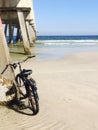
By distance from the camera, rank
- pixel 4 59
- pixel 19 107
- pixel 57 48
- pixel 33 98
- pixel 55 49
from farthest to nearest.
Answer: pixel 57 48 → pixel 55 49 → pixel 4 59 → pixel 19 107 → pixel 33 98

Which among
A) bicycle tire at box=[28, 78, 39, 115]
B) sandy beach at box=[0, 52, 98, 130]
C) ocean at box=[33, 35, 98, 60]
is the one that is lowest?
ocean at box=[33, 35, 98, 60]

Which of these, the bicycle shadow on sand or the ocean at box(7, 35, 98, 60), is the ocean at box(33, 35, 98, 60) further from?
the bicycle shadow on sand

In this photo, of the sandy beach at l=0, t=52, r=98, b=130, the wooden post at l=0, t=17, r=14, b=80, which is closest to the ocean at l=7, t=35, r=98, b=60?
the sandy beach at l=0, t=52, r=98, b=130

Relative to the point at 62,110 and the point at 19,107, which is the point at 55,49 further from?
the point at 62,110

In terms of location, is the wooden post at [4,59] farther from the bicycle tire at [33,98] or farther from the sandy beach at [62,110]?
the bicycle tire at [33,98]

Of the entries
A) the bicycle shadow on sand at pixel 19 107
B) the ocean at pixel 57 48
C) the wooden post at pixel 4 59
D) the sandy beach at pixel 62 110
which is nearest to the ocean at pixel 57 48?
the ocean at pixel 57 48

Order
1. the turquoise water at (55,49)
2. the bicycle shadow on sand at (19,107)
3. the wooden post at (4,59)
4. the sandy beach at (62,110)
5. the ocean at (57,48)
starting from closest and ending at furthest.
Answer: the sandy beach at (62,110) → the bicycle shadow on sand at (19,107) → the wooden post at (4,59) → the turquoise water at (55,49) → the ocean at (57,48)

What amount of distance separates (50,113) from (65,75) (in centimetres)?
448

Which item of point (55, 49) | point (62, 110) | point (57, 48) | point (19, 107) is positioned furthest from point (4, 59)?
point (57, 48)

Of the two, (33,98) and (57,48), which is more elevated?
(33,98)

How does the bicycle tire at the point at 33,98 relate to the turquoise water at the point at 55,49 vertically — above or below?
above

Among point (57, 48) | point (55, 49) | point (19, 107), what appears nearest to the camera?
point (19, 107)

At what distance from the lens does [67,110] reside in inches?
268

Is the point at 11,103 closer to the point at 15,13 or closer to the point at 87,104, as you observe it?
the point at 87,104
